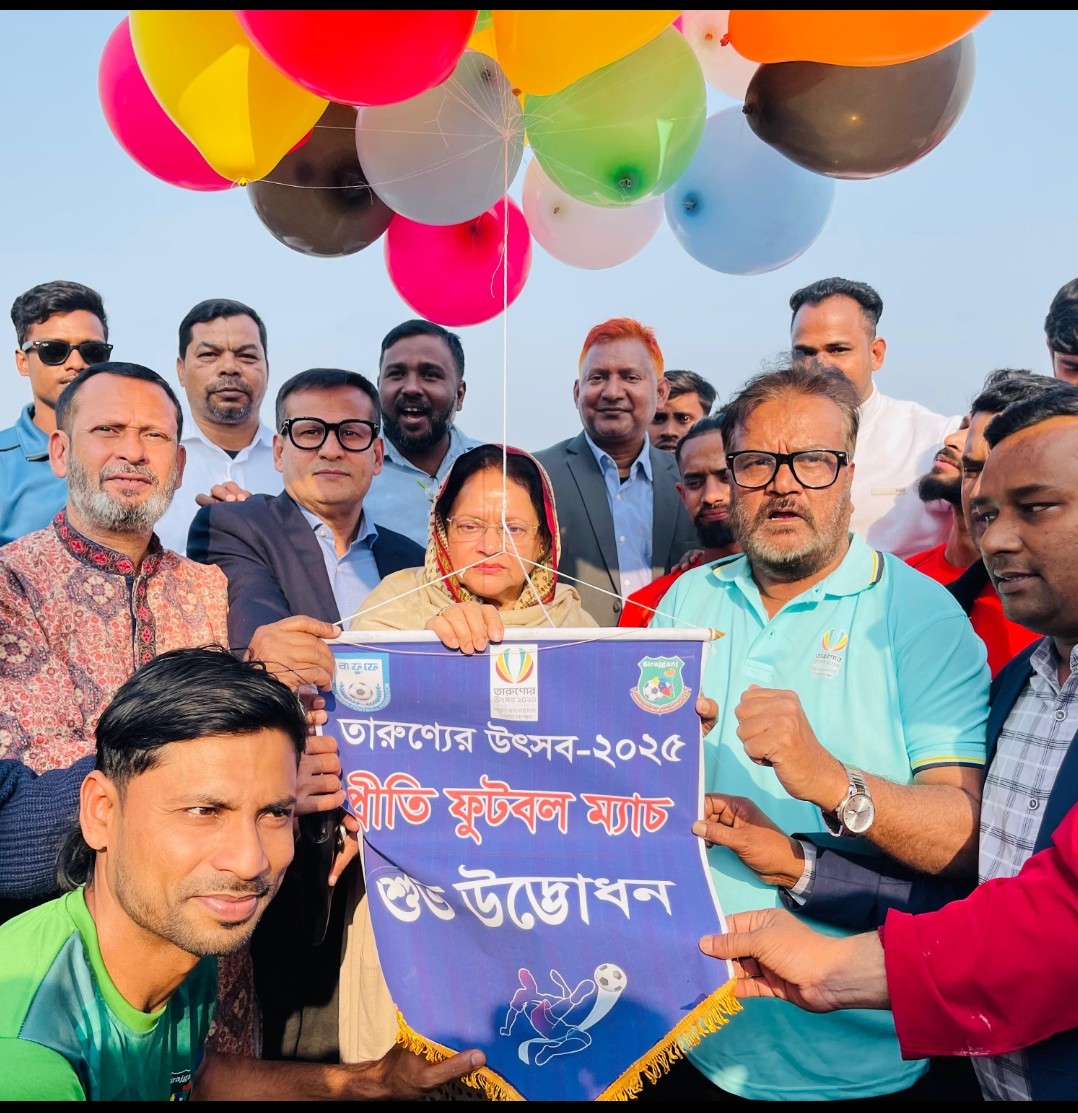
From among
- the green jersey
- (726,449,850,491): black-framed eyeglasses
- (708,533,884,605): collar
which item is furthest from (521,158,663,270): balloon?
the green jersey

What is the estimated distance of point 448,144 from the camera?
3.89 metres

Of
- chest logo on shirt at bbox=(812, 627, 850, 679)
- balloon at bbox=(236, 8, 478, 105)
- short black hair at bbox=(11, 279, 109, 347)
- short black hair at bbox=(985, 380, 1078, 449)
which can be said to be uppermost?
balloon at bbox=(236, 8, 478, 105)

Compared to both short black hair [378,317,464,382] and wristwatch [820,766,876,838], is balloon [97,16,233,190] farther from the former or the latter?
wristwatch [820,766,876,838]

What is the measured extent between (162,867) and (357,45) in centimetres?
222

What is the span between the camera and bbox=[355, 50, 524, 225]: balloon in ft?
12.5

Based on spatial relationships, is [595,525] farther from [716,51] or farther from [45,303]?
[45,303]

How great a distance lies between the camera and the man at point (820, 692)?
2.81 metres

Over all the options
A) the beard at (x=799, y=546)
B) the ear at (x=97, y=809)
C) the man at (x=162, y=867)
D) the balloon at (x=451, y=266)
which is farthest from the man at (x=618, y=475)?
the ear at (x=97, y=809)

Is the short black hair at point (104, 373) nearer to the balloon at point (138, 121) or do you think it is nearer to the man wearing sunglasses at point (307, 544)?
the man wearing sunglasses at point (307, 544)

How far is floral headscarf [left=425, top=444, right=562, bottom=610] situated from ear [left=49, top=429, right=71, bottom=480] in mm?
1259

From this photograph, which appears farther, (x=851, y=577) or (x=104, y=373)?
(x=104, y=373)

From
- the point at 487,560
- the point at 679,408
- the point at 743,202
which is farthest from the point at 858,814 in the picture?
the point at 679,408

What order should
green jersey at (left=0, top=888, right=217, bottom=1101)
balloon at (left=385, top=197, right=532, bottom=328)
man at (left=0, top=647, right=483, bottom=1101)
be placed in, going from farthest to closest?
balloon at (left=385, top=197, right=532, bottom=328) < man at (left=0, top=647, right=483, bottom=1101) < green jersey at (left=0, top=888, right=217, bottom=1101)

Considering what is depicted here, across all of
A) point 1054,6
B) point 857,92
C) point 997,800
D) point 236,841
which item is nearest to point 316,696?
point 236,841
